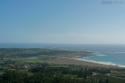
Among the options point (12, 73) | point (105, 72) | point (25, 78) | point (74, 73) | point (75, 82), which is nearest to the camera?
point (75, 82)

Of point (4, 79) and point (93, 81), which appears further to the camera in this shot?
Result: point (4, 79)

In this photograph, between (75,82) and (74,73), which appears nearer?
(75,82)

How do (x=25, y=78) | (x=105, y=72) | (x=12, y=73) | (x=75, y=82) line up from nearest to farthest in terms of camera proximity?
1. (x=75, y=82)
2. (x=25, y=78)
3. (x=12, y=73)
4. (x=105, y=72)

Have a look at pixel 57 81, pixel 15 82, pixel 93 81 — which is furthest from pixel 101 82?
pixel 15 82

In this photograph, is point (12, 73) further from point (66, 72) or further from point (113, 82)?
point (113, 82)

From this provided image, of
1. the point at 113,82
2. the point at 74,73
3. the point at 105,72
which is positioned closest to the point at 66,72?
the point at 74,73

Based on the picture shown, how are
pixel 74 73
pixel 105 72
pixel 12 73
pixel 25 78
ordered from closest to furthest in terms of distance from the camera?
pixel 25 78
pixel 12 73
pixel 74 73
pixel 105 72

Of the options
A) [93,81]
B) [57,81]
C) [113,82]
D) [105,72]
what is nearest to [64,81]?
[57,81]

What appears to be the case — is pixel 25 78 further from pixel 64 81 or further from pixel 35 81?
pixel 64 81
